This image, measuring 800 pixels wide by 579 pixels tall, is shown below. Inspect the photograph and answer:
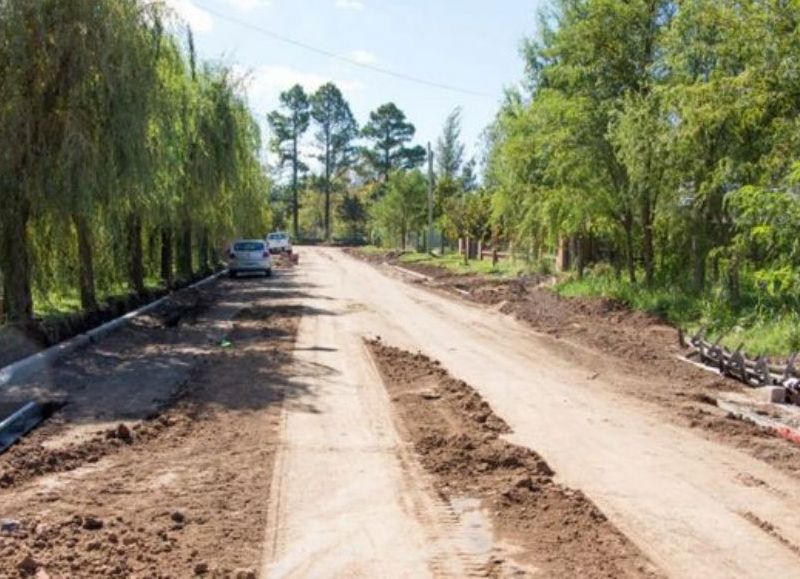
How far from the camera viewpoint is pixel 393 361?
13.8 m

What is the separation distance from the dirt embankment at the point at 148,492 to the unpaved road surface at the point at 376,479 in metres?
0.02

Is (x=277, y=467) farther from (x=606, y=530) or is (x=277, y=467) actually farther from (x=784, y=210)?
(x=784, y=210)

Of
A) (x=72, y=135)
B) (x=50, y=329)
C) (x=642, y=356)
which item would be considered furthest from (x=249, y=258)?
(x=642, y=356)

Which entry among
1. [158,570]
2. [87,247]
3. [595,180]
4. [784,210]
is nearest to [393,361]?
[784,210]

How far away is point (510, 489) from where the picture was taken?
22.2 feet

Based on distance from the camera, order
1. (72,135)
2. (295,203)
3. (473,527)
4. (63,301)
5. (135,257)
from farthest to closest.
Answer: (295,203), (135,257), (63,301), (72,135), (473,527)

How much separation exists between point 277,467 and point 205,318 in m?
14.0

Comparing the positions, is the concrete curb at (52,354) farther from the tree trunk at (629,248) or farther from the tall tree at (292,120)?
the tall tree at (292,120)

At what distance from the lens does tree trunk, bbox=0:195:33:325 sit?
14797 mm

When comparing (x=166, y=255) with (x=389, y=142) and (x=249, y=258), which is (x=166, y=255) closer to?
(x=249, y=258)

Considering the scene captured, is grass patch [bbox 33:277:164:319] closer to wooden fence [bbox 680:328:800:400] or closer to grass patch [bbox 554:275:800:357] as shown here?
wooden fence [bbox 680:328:800:400]

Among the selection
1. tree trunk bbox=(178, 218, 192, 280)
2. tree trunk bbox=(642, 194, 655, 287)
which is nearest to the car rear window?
tree trunk bbox=(178, 218, 192, 280)

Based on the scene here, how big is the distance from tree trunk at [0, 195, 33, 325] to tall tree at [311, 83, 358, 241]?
3885 inches

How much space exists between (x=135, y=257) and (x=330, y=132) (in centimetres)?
9512
